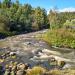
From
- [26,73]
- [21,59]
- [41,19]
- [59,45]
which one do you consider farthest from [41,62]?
[41,19]

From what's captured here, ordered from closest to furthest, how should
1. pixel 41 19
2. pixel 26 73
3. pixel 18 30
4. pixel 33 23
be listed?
pixel 26 73 → pixel 18 30 → pixel 33 23 → pixel 41 19

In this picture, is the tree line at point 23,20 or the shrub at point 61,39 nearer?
the shrub at point 61,39

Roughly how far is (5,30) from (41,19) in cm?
3742

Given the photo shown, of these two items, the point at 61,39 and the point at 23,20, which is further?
the point at 23,20

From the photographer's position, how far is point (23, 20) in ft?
320

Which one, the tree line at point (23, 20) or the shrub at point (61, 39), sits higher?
the tree line at point (23, 20)

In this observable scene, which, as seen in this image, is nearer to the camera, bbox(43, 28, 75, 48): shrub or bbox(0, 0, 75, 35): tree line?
bbox(43, 28, 75, 48): shrub

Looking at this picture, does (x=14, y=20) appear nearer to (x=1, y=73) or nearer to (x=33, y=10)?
(x=33, y=10)

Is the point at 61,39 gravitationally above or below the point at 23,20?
below

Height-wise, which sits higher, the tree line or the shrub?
the tree line

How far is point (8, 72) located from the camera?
91.6 feet

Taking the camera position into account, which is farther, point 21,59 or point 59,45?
point 59,45

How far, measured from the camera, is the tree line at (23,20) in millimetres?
83506

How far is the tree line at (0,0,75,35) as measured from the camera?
83.5m
